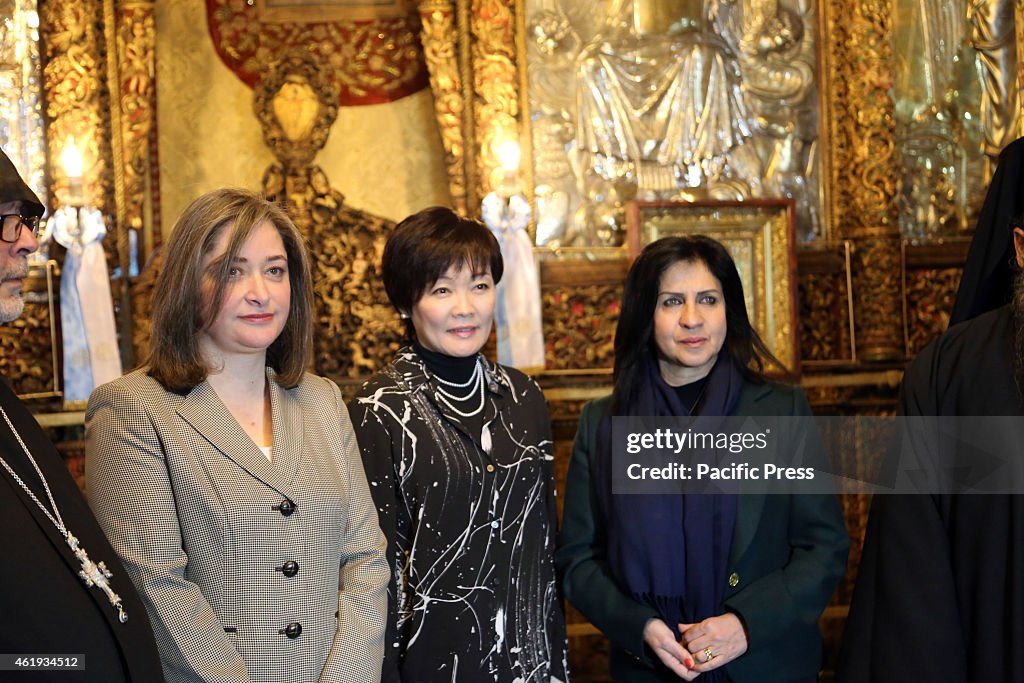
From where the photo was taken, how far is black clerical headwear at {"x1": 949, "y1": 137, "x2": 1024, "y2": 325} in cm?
315

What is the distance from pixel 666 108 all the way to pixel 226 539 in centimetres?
474

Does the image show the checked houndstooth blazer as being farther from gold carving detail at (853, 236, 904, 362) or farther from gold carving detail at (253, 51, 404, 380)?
gold carving detail at (853, 236, 904, 362)

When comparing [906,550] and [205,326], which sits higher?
[205,326]

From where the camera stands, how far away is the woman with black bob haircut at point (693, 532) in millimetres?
3070

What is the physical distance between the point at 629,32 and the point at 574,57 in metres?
0.36

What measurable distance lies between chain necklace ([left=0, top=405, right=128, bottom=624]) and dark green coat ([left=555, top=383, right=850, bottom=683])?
1.44 meters

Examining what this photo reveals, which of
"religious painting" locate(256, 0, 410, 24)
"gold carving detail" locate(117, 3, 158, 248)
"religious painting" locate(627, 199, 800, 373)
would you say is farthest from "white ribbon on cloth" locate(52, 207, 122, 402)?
"religious painting" locate(627, 199, 800, 373)

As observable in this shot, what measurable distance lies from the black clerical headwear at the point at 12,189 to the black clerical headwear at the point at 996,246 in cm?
246

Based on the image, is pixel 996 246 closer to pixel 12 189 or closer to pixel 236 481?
pixel 236 481

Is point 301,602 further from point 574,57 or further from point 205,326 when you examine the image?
point 574,57

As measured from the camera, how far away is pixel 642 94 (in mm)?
6605

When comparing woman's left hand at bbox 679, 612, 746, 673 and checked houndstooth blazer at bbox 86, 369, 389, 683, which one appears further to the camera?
woman's left hand at bbox 679, 612, 746, 673

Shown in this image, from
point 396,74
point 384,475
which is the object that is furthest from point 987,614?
point 396,74

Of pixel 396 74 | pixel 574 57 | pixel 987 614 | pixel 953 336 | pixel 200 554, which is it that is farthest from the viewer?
pixel 396 74
